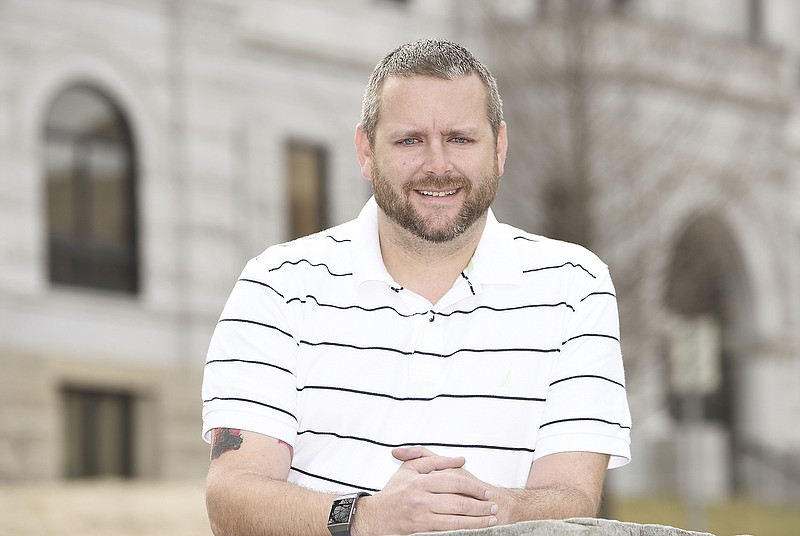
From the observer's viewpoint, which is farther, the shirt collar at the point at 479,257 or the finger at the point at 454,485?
the shirt collar at the point at 479,257

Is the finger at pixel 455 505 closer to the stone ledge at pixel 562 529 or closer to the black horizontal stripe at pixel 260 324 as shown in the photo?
the stone ledge at pixel 562 529

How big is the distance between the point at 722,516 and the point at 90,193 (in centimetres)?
1011

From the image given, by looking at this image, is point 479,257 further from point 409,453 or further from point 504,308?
point 409,453

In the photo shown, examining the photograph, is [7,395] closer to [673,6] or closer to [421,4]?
[421,4]

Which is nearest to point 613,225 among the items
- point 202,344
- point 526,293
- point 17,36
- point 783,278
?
point 202,344

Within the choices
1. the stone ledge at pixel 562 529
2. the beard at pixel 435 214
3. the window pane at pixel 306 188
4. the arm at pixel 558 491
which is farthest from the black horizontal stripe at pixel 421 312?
the window pane at pixel 306 188

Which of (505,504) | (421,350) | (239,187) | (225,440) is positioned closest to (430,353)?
(421,350)

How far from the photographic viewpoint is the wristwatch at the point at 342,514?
378 cm

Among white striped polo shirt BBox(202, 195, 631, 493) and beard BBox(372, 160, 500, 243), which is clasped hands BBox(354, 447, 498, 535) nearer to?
white striped polo shirt BBox(202, 195, 631, 493)

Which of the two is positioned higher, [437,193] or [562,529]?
[437,193]

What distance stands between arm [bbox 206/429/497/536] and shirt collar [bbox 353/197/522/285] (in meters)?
0.57

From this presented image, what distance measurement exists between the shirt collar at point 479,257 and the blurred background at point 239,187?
10.2 metres

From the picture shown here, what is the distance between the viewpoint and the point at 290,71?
75.6ft

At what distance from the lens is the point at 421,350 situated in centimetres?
419
